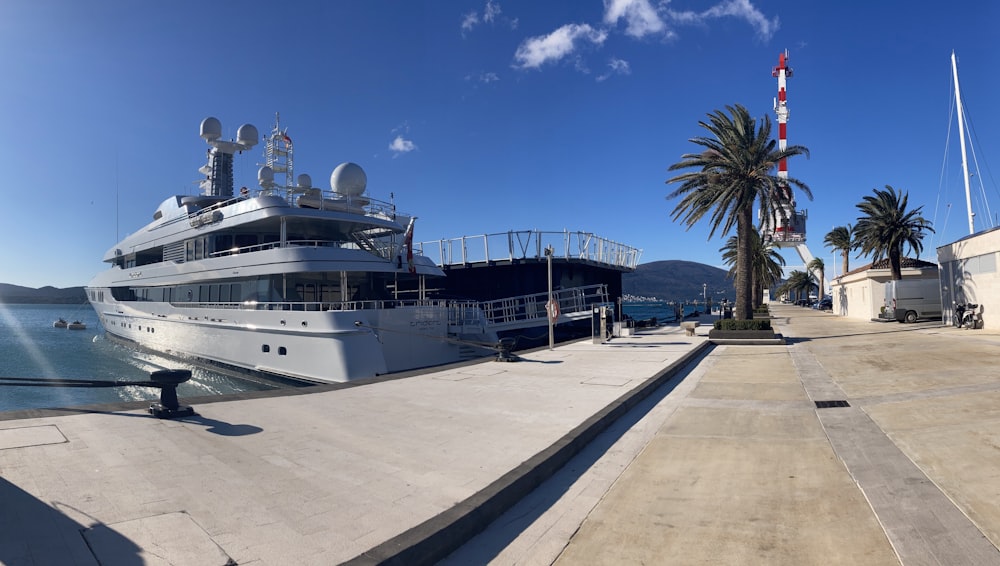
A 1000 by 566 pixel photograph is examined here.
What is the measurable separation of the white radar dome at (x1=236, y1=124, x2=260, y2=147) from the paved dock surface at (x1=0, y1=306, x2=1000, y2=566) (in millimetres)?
27787

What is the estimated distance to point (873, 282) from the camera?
35.9 meters

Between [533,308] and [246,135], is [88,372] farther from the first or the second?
[533,308]

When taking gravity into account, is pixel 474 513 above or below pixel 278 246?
below

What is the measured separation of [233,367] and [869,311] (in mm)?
40557

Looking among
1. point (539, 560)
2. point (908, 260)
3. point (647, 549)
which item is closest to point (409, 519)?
point (539, 560)

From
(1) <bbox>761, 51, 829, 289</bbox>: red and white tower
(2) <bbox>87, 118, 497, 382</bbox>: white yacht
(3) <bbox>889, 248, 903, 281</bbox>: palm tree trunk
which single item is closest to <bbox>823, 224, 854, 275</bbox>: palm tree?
(1) <bbox>761, 51, 829, 289</bbox>: red and white tower

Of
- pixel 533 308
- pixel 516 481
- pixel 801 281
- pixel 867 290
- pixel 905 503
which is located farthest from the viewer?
pixel 801 281

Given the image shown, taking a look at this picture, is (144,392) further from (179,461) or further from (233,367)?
(179,461)

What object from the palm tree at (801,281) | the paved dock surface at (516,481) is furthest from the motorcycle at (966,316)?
the palm tree at (801,281)

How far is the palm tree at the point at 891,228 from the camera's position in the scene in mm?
33281

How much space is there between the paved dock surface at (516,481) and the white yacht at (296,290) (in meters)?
7.80

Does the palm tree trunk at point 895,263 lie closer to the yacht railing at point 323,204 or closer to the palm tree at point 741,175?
the palm tree at point 741,175

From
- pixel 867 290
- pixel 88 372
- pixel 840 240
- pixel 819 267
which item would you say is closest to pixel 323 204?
pixel 88 372

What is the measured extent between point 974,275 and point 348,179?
29448 mm
